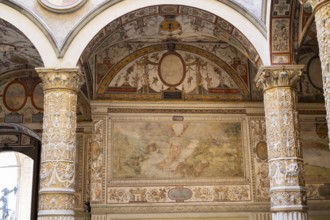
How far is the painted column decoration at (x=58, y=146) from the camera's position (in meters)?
9.08

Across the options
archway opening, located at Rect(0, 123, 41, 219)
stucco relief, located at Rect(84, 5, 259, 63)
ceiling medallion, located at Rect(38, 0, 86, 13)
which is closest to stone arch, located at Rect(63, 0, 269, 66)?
stucco relief, located at Rect(84, 5, 259, 63)

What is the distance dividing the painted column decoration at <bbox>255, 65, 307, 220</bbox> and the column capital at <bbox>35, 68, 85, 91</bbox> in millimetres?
3681

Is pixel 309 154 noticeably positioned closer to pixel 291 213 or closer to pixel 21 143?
pixel 291 213

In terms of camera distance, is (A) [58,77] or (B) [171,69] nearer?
(A) [58,77]

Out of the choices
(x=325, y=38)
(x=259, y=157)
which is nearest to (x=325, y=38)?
(x=325, y=38)

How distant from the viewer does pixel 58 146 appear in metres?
9.37

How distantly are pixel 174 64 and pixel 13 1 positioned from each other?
472 cm

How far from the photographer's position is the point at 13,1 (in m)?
9.89

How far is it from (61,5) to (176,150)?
182 inches

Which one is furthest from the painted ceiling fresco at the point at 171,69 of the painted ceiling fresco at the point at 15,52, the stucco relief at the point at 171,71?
the painted ceiling fresco at the point at 15,52

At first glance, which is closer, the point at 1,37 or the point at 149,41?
the point at 1,37

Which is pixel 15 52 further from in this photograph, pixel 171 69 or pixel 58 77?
pixel 171 69

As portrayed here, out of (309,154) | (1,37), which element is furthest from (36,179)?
(309,154)

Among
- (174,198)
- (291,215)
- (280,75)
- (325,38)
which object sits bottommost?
(291,215)
